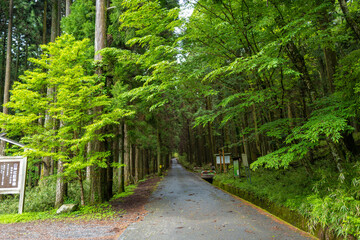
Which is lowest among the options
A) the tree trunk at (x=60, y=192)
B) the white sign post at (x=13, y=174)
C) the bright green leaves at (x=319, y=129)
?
the tree trunk at (x=60, y=192)

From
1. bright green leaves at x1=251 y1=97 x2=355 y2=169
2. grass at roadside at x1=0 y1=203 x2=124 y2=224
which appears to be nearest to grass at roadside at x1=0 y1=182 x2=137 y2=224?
grass at roadside at x1=0 y1=203 x2=124 y2=224

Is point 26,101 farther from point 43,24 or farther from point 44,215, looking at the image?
point 43,24

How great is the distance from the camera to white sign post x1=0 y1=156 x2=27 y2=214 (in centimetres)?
748

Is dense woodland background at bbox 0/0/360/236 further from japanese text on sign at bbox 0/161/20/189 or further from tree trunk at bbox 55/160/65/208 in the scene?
japanese text on sign at bbox 0/161/20/189

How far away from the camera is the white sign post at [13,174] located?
24.5 ft

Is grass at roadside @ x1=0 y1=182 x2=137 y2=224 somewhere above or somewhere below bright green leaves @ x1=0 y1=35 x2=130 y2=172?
below

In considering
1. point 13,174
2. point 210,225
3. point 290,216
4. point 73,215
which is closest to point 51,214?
point 73,215

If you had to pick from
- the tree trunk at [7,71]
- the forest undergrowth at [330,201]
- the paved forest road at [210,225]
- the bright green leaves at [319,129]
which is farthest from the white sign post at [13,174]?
the forest undergrowth at [330,201]

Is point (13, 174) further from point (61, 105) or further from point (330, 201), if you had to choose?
point (330, 201)

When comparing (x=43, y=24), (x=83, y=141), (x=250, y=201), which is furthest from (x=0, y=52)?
(x=250, y=201)

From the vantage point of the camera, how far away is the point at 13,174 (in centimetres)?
757

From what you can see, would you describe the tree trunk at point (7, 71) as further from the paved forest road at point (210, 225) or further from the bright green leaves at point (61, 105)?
the paved forest road at point (210, 225)

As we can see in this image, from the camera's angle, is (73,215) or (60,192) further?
(60,192)

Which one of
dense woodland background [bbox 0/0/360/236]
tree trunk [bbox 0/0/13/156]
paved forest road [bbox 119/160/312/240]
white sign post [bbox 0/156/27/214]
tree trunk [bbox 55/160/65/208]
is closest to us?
paved forest road [bbox 119/160/312/240]
